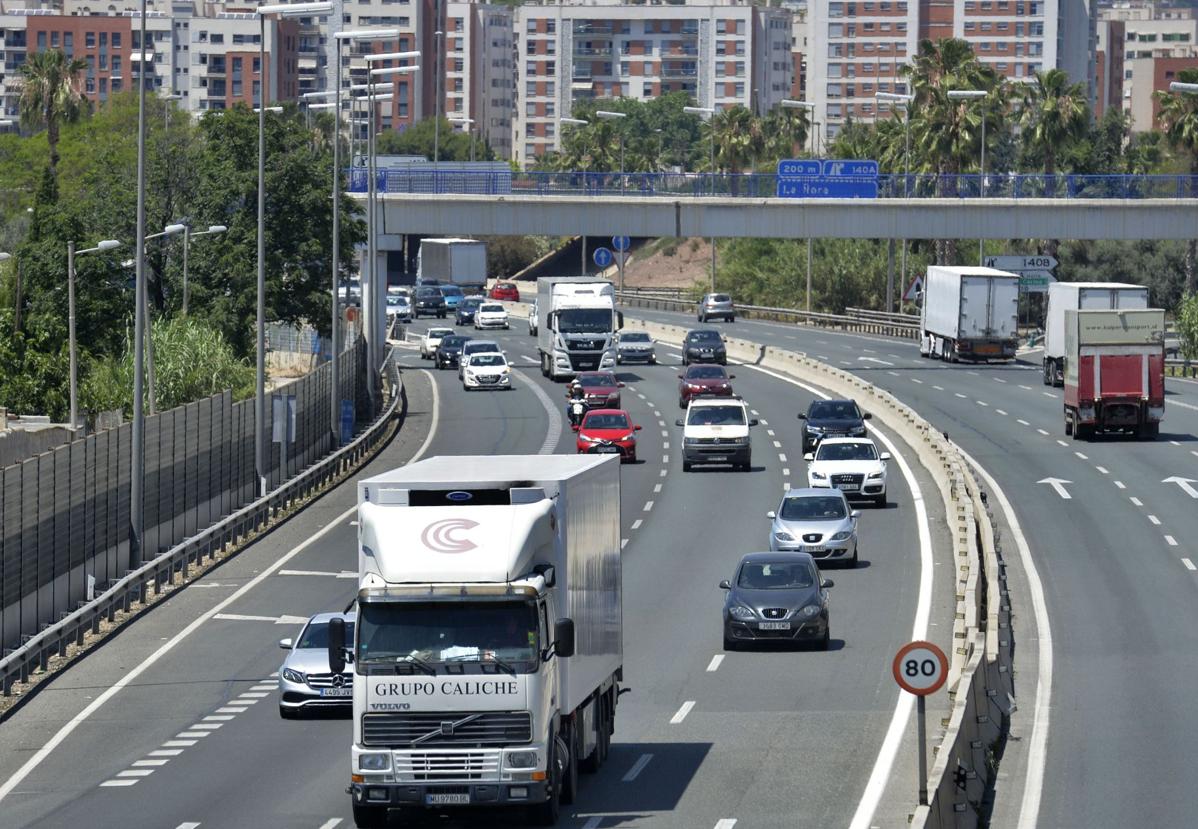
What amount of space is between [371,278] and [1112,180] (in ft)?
104

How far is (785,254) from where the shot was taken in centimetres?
13388

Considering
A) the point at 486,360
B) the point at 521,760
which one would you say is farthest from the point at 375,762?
the point at 486,360

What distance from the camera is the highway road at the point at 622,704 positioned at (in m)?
21.6

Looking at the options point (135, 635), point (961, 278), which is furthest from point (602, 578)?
point (961, 278)

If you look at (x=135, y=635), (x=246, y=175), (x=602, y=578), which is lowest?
(x=135, y=635)

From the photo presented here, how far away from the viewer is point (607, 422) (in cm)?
5891

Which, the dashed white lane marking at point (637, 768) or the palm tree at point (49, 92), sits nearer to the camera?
the dashed white lane marking at point (637, 768)

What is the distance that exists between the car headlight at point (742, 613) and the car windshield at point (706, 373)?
134 ft

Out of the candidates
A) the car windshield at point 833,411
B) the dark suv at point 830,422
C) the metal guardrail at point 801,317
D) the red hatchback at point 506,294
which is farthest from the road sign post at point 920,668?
the red hatchback at point 506,294

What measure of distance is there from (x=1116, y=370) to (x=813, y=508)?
22.1 metres

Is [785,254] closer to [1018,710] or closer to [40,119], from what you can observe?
[40,119]

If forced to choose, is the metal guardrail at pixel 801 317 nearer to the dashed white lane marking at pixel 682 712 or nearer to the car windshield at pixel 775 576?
the car windshield at pixel 775 576

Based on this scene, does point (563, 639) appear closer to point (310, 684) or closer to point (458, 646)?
point (458, 646)

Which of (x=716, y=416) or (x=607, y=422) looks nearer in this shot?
(x=716, y=416)
